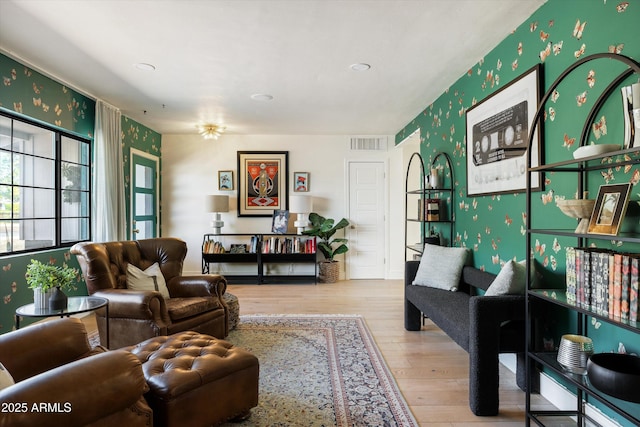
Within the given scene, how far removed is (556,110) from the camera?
2.28 meters

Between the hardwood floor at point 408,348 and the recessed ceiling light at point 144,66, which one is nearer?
the hardwood floor at point 408,348

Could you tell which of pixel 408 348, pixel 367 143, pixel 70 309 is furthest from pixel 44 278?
pixel 367 143

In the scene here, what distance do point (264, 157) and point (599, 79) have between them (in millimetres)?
5156

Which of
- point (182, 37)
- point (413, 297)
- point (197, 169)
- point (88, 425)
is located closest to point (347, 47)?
point (182, 37)

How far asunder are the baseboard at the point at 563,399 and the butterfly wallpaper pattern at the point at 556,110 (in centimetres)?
35

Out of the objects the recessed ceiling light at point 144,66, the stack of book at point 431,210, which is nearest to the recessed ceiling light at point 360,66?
the stack of book at point 431,210

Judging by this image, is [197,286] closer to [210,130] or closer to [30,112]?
[30,112]

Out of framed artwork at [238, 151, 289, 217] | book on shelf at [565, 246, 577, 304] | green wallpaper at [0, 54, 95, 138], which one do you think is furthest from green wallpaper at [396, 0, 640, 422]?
green wallpaper at [0, 54, 95, 138]

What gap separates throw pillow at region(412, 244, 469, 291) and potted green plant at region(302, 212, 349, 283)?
103 inches

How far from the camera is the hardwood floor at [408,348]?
223 cm

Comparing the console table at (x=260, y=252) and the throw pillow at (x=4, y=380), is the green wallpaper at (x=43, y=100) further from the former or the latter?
the throw pillow at (x=4, y=380)

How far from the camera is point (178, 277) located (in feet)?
11.9

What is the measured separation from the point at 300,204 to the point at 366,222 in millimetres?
1287

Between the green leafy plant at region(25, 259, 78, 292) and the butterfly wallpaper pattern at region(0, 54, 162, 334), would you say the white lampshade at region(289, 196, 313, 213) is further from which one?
the green leafy plant at region(25, 259, 78, 292)
